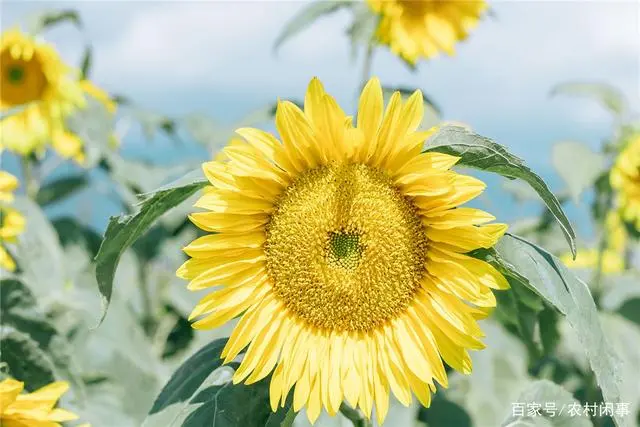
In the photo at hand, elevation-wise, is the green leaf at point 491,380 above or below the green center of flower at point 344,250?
below

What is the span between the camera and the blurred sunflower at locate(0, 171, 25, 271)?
151 cm

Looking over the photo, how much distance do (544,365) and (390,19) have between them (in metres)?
1.09

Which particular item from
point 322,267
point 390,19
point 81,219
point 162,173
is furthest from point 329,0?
point 81,219

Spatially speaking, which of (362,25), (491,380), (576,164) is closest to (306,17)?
(362,25)

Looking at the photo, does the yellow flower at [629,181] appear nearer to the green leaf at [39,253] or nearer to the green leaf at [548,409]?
the green leaf at [548,409]

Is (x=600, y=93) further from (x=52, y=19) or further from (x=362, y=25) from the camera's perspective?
(x=52, y=19)

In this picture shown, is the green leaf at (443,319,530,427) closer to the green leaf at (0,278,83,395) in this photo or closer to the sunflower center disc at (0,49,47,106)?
the green leaf at (0,278,83,395)

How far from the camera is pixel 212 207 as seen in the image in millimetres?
1052

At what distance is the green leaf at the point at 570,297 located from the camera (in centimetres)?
99

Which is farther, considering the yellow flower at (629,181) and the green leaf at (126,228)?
the yellow flower at (629,181)

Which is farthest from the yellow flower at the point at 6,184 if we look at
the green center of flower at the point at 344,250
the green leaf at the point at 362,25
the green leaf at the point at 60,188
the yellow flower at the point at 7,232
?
the green leaf at the point at 60,188

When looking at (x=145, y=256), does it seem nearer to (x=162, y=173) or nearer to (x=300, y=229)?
(x=162, y=173)

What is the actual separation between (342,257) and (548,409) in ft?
1.40

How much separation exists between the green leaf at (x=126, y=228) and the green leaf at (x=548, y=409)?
0.61m
